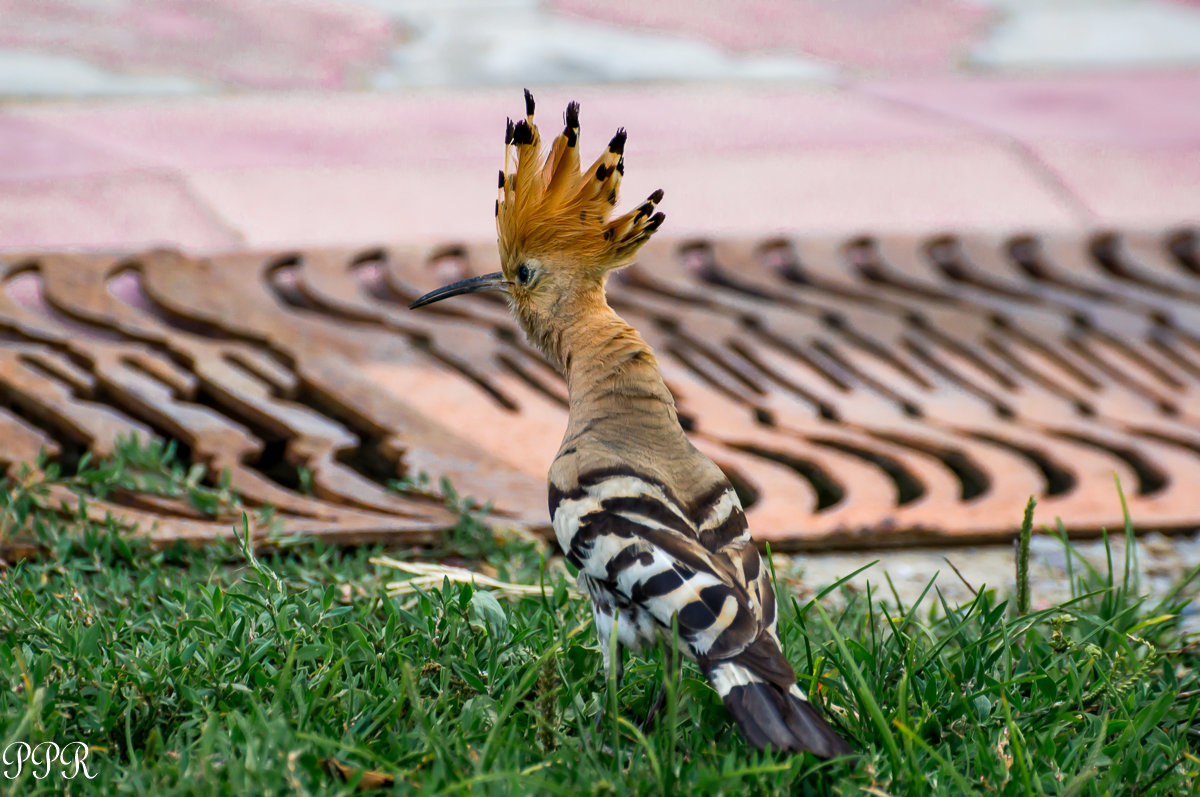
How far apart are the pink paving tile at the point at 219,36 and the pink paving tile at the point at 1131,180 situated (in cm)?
396

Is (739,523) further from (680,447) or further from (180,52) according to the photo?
(180,52)

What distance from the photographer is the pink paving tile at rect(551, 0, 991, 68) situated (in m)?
9.33

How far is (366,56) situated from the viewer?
28.3ft

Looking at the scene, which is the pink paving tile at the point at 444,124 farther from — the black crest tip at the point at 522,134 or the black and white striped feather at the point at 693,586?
the black and white striped feather at the point at 693,586

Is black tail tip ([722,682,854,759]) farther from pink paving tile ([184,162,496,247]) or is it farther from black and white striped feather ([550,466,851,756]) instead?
pink paving tile ([184,162,496,247])

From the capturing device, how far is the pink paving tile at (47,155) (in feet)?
20.1

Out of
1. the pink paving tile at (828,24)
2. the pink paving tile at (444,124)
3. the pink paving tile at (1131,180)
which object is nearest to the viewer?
the pink paving tile at (1131,180)

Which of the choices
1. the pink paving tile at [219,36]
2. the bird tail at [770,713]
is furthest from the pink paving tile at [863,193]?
the bird tail at [770,713]

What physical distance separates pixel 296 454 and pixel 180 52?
5671 millimetres

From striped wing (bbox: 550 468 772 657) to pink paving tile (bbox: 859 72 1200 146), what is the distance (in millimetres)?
5531

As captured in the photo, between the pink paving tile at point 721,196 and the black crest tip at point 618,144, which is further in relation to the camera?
the pink paving tile at point 721,196

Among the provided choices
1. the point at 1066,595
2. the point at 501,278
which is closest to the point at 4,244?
the point at 501,278

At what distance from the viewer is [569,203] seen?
9.09 feet

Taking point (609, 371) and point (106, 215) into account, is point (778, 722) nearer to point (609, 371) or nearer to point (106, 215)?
point (609, 371)
